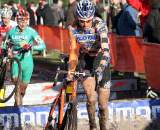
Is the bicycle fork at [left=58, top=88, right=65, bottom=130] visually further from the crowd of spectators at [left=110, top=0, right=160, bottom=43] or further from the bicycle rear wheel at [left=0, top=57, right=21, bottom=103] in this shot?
the crowd of spectators at [left=110, top=0, right=160, bottom=43]

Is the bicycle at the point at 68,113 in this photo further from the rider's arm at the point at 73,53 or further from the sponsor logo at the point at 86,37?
the sponsor logo at the point at 86,37

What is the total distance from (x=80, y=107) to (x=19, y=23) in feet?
6.70

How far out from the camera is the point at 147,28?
12.8 metres

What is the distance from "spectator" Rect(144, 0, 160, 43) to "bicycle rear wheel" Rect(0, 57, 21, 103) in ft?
10.3

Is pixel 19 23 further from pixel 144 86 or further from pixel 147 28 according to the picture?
pixel 144 86

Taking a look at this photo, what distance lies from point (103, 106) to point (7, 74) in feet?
11.9

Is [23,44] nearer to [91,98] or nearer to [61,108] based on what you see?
[91,98]

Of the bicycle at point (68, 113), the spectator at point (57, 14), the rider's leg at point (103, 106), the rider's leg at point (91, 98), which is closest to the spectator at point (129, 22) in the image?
the rider's leg at point (103, 106)

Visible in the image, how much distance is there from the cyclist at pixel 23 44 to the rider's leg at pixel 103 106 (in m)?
2.09

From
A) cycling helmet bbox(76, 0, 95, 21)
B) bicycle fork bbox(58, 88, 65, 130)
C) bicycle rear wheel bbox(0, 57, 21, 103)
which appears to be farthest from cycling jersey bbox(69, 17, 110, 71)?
bicycle rear wheel bbox(0, 57, 21, 103)

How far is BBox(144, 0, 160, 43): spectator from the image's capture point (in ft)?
41.4

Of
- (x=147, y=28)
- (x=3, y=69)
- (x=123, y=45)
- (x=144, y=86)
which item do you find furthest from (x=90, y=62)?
(x=123, y=45)

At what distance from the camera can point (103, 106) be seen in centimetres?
896

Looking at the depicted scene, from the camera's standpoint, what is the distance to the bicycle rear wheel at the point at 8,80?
35.9 ft
